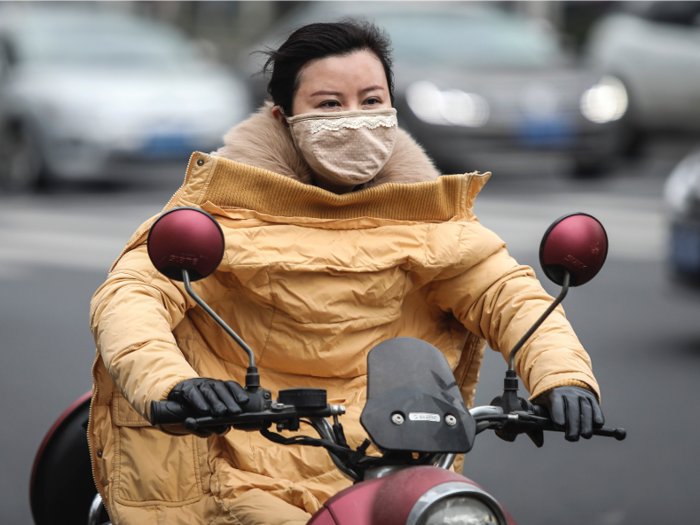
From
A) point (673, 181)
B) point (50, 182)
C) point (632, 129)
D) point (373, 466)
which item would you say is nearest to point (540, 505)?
point (373, 466)

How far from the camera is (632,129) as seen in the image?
13828 millimetres

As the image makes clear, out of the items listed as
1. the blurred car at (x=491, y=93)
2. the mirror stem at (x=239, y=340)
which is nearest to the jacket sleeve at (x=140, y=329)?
the mirror stem at (x=239, y=340)

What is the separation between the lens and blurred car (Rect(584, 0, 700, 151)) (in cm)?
1348

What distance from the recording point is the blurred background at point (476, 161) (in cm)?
577

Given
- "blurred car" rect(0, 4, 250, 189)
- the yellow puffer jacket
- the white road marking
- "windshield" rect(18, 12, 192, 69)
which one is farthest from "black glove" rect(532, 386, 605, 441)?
"windshield" rect(18, 12, 192, 69)

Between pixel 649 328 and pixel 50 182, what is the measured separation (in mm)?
7429

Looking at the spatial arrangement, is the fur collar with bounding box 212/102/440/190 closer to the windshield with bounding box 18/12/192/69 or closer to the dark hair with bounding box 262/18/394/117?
the dark hair with bounding box 262/18/394/117

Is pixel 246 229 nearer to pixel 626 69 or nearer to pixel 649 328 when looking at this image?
pixel 649 328

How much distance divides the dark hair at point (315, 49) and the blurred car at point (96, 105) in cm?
927

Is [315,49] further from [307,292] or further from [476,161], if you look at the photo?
[476,161]

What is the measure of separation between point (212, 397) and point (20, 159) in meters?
11.0

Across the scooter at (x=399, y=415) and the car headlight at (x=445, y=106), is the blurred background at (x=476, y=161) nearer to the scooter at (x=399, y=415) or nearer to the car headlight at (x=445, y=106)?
the car headlight at (x=445, y=106)

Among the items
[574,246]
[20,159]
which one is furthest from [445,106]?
[574,246]

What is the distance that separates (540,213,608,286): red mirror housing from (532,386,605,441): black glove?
0.23 metres
